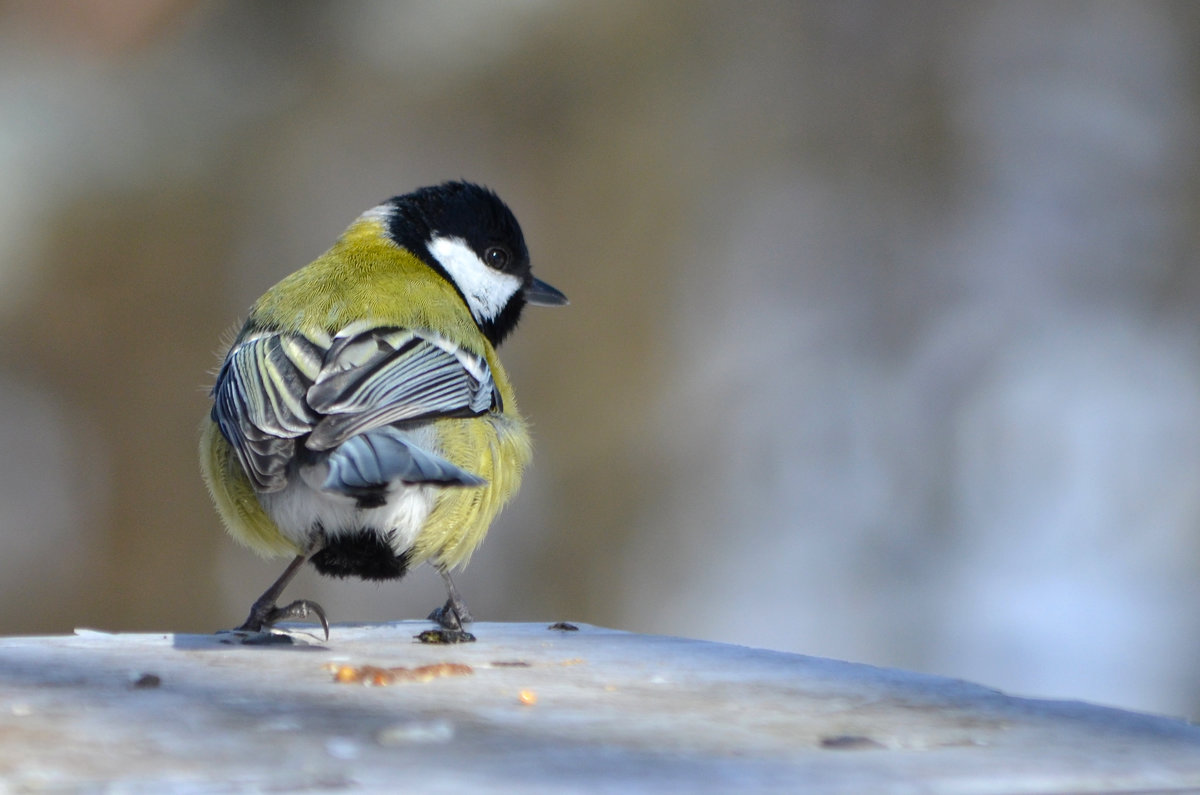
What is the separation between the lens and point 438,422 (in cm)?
187

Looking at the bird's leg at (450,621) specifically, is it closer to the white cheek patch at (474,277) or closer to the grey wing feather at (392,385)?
the grey wing feather at (392,385)

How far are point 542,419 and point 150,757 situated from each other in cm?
309

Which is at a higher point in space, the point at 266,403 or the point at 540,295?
the point at 540,295

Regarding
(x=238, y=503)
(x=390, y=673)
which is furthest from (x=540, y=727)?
(x=238, y=503)

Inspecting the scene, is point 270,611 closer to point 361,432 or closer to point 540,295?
point 361,432

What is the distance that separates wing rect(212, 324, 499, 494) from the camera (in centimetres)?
156

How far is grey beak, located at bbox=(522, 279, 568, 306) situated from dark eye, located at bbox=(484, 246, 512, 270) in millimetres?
82

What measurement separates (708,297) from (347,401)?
2.48m

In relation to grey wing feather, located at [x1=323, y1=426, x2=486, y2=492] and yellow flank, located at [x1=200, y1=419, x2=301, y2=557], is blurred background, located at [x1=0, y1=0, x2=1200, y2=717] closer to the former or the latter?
yellow flank, located at [x1=200, y1=419, x2=301, y2=557]

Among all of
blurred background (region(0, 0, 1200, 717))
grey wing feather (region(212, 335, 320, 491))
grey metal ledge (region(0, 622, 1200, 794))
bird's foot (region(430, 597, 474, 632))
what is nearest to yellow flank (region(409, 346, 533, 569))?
bird's foot (region(430, 597, 474, 632))

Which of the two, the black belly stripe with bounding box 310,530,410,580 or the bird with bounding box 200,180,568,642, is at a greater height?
the bird with bounding box 200,180,568,642

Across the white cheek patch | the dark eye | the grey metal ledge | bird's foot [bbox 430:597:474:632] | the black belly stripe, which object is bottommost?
the grey metal ledge

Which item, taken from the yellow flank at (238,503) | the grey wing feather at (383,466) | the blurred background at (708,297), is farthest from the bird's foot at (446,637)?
the blurred background at (708,297)

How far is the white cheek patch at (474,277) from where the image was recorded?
2398 millimetres
